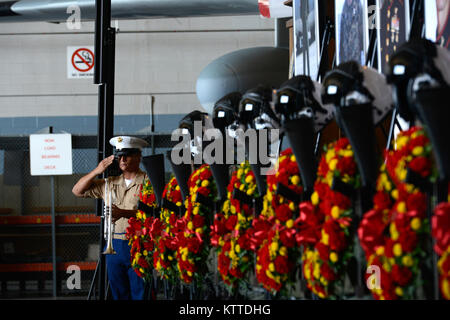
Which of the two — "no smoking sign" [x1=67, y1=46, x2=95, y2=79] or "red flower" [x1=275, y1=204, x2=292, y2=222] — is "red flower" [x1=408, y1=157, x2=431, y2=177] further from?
"no smoking sign" [x1=67, y1=46, x2=95, y2=79]

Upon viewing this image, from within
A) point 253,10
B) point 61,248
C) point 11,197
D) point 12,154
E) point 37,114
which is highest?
point 253,10

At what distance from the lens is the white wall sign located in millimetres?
7973

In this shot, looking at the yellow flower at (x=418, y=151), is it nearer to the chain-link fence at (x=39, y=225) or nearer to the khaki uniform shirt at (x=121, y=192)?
the khaki uniform shirt at (x=121, y=192)

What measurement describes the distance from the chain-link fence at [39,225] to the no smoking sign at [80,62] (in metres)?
1.42

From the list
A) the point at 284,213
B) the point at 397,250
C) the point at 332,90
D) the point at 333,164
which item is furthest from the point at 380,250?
the point at 284,213

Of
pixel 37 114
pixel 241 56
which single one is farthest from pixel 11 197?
pixel 241 56

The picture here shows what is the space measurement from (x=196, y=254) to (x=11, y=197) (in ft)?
20.5

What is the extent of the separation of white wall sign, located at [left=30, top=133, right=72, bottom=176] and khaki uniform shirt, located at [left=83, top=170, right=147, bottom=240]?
3821 mm

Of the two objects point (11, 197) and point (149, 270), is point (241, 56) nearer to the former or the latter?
point (11, 197)

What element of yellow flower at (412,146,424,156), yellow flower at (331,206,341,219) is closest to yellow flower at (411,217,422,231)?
yellow flower at (412,146,424,156)

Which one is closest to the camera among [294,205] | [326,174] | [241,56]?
[326,174]

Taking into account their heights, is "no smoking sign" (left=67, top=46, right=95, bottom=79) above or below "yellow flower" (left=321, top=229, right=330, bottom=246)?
above

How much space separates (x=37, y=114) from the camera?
948cm

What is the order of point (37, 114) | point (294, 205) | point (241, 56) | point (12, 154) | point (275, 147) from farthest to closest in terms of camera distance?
point (37, 114) → point (12, 154) → point (241, 56) → point (275, 147) → point (294, 205)
